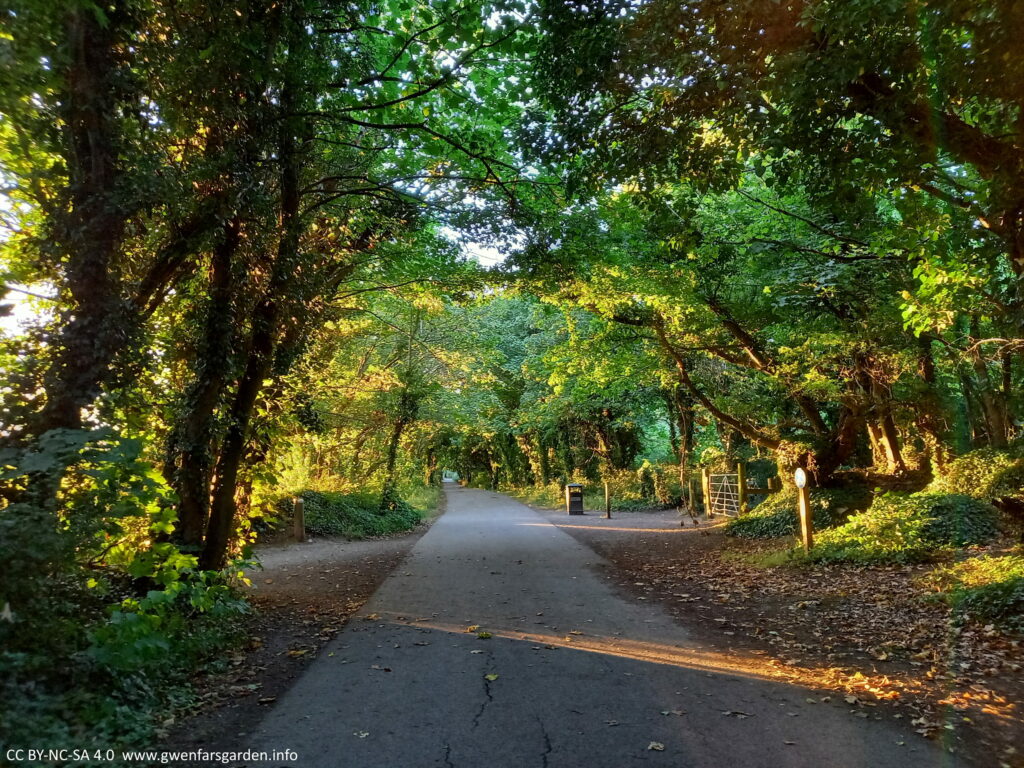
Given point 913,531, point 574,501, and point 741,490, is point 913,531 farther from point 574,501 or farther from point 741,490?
point 574,501

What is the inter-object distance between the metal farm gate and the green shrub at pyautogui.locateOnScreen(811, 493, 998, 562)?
763 cm

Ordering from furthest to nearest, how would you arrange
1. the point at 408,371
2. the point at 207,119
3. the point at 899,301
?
the point at 408,371, the point at 899,301, the point at 207,119

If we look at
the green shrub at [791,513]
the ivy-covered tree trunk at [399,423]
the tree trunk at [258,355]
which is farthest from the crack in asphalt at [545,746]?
the ivy-covered tree trunk at [399,423]

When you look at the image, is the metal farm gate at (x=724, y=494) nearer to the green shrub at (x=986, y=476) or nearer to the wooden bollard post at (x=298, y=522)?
the green shrub at (x=986, y=476)

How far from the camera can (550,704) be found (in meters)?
4.71

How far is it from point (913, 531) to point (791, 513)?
4.27 m

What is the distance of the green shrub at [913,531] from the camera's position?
9852 millimetres

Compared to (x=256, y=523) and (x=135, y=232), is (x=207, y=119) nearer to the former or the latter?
(x=135, y=232)

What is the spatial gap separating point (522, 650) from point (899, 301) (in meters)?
8.71

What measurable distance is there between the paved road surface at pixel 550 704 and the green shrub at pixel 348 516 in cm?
1018

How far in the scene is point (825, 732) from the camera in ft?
13.6

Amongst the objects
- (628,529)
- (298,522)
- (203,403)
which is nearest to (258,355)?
(203,403)

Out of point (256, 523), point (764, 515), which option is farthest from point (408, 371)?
point (764, 515)

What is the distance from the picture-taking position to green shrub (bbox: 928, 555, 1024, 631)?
624 centimetres
